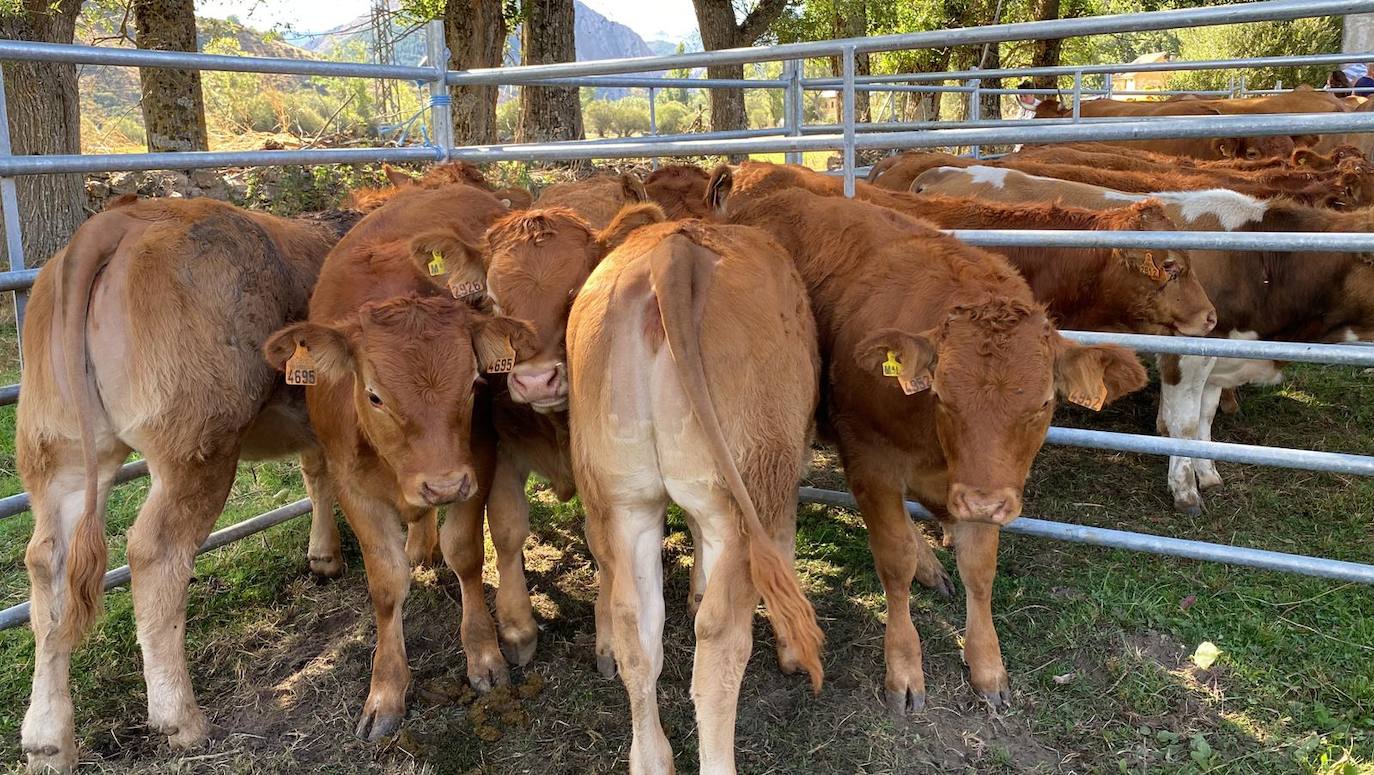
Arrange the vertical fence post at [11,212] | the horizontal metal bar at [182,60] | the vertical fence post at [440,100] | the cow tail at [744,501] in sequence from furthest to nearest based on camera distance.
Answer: the vertical fence post at [440,100]
the horizontal metal bar at [182,60]
the vertical fence post at [11,212]
the cow tail at [744,501]

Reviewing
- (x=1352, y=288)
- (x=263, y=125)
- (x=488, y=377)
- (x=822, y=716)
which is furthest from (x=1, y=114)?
(x=263, y=125)

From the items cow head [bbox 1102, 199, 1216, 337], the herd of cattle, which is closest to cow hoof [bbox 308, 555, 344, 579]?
the herd of cattle

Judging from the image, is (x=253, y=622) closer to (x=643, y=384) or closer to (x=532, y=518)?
(x=532, y=518)

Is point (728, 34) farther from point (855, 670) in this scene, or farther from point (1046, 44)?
point (855, 670)

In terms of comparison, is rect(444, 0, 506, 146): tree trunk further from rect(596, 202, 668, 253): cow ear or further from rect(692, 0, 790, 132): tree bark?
rect(596, 202, 668, 253): cow ear

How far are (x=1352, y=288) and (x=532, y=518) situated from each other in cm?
481

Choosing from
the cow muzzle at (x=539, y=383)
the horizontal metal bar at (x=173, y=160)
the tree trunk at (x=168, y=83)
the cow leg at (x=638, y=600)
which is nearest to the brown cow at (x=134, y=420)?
the horizontal metal bar at (x=173, y=160)

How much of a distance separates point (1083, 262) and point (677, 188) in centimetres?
227

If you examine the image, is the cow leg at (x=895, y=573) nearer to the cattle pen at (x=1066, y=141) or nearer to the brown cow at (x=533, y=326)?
the cattle pen at (x=1066, y=141)

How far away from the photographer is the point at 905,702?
3678 mm

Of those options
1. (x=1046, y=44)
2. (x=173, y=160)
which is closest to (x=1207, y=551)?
A: (x=173, y=160)

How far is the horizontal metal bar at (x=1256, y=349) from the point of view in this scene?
376 cm

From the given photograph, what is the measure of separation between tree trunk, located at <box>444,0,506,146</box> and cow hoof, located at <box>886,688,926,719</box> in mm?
11187

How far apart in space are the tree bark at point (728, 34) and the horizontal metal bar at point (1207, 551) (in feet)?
33.4
